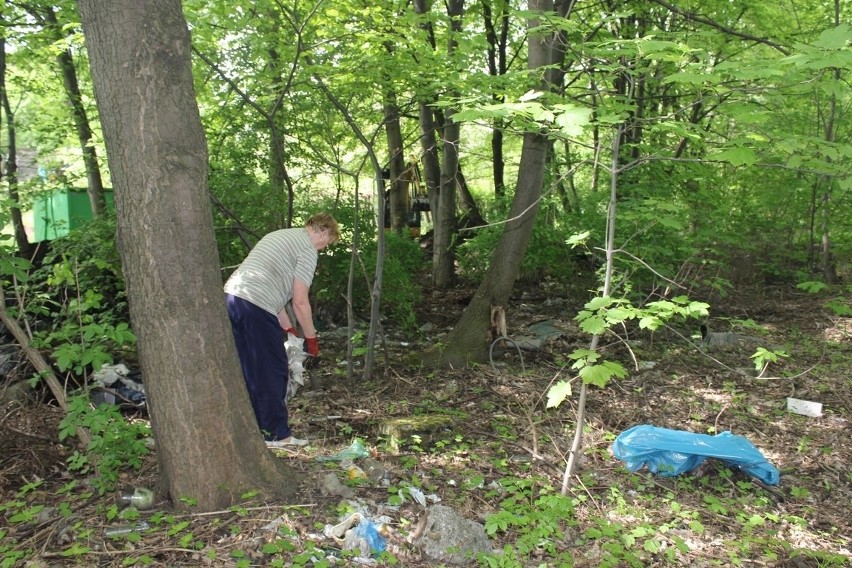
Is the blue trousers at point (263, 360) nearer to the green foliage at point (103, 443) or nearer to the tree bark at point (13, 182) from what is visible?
the green foliage at point (103, 443)

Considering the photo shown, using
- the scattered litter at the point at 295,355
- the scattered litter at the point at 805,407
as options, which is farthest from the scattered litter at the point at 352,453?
the scattered litter at the point at 805,407

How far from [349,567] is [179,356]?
4.00 feet

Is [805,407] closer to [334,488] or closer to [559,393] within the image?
[559,393]

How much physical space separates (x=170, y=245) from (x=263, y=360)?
1593 millimetres

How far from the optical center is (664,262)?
26.0ft

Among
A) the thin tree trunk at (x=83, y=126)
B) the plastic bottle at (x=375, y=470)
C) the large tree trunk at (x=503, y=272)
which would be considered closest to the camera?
the plastic bottle at (x=375, y=470)

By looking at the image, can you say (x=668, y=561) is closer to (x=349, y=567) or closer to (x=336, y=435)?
(x=349, y=567)

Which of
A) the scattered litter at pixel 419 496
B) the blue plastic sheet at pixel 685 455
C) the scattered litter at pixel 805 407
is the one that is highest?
the scattered litter at pixel 419 496

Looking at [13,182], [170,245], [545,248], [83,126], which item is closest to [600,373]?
[170,245]

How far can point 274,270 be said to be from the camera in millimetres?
4324

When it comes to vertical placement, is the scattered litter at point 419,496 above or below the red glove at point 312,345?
below

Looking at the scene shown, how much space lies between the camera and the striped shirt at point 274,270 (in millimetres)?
4238

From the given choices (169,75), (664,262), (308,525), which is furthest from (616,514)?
(664,262)

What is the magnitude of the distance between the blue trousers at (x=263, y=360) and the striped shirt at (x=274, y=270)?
0.07 metres
